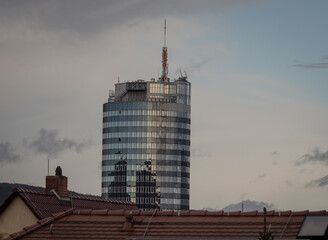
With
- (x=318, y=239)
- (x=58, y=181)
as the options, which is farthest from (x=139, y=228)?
(x=58, y=181)

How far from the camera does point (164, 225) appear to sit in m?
51.2

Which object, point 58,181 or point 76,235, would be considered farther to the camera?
point 58,181

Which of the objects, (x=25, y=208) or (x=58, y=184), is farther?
(x=58, y=184)

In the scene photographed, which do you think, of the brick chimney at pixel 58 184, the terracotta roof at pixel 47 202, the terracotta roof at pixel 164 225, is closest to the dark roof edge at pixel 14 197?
the terracotta roof at pixel 47 202

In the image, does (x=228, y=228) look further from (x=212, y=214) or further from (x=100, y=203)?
(x=100, y=203)

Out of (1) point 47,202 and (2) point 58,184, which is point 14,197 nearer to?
(1) point 47,202

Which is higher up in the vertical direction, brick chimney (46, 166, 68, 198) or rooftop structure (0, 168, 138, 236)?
brick chimney (46, 166, 68, 198)

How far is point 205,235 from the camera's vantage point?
1949 inches

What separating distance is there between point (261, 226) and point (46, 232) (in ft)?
40.4

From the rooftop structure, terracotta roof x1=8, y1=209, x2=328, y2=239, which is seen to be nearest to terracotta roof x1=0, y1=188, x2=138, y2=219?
the rooftop structure

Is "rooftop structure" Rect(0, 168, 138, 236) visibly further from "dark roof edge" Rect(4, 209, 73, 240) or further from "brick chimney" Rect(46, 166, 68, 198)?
"dark roof edge" Rect(4, 209, 73, 240)

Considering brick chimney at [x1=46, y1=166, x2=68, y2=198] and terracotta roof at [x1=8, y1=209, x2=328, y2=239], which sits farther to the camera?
brick chimney at [x1=46, y1=166, x2=68, y2=198]

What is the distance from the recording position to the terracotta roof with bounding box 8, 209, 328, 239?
4897cm

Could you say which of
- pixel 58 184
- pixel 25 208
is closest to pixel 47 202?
pixel 25 208
